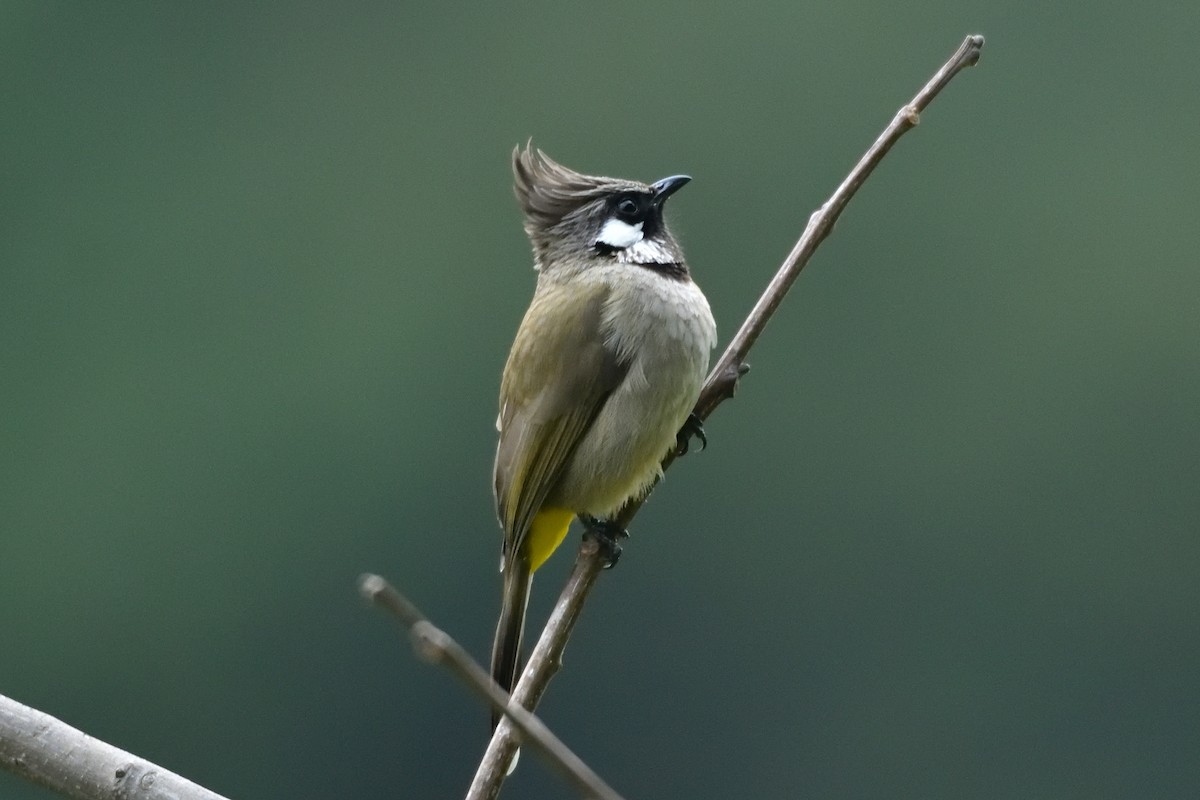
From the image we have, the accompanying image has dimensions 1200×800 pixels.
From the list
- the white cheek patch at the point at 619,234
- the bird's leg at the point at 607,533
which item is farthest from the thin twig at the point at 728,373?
the white cheek patch at the point at 619,234

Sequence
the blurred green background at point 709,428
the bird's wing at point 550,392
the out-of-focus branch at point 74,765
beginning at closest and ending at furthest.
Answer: the out-of-focus branch at point 74,765, the bird's wing at point 550,392, the blurred green background at point 709,428

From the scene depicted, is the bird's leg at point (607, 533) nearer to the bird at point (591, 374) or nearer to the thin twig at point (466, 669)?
the bird at point (591, 374)

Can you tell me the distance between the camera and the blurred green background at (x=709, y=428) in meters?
20.6

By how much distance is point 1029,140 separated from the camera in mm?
24922

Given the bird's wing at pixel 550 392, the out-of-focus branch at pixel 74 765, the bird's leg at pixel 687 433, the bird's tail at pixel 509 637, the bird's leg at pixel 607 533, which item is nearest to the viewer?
the out-of-focus branch at pixel 74 765

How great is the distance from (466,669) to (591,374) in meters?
3.07

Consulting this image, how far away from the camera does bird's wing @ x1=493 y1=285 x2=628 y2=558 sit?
470 cm

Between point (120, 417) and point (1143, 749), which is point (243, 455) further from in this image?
point (1143, 749)

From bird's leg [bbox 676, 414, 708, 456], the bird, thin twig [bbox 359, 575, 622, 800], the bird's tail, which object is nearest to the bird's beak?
the bird

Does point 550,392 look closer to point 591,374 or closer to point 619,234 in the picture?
point 591,374

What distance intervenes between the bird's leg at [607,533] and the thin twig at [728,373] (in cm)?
24

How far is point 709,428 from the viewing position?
21781mm

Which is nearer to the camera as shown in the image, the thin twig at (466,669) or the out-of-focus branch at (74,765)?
the thin twig at (466,669)

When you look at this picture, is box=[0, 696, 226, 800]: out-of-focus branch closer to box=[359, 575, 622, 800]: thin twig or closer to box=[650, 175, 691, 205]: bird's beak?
box=[359, 575, 622, 800]: thin twig
